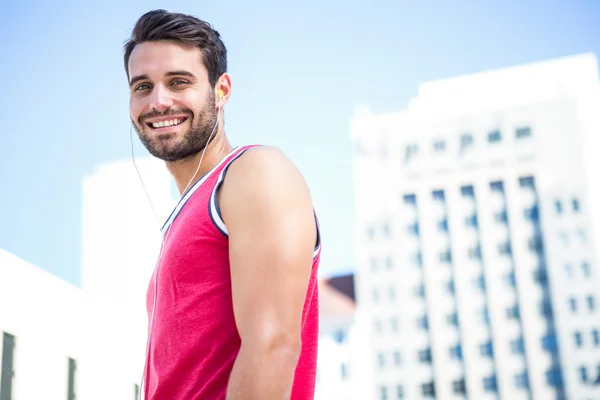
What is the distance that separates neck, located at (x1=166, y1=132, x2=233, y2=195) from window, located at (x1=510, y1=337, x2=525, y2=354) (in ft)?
137

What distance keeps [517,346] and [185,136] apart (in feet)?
138

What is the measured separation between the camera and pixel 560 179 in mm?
42469

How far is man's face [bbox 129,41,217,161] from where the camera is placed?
1.28m

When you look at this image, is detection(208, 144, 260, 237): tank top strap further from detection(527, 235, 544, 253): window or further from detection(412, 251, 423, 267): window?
detection(412, 251, 423, 267): window

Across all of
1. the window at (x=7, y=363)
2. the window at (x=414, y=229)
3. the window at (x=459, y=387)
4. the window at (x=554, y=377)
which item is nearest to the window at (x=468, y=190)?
the window at (x=414, y=229)

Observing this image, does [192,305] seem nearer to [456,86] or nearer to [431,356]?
[431,356]

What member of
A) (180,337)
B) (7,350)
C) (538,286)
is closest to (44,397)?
(7,350)

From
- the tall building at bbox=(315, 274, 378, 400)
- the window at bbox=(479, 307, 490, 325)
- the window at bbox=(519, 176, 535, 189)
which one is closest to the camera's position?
the window at bbox=(479, 307, 490, 325)

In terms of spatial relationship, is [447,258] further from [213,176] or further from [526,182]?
[213,176]

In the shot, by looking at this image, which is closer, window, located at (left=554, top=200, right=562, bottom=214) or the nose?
the nose

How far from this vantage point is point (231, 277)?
1.04 meters

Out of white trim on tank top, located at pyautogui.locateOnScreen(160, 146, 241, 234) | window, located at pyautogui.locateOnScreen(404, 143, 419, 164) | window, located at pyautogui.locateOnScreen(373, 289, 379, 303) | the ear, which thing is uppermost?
window, located at pyautogui.locateOnScreen(404, 143, 419, 164)

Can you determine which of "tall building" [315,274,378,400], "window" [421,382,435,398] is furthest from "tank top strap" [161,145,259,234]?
"tall building" [315,274,378,400]

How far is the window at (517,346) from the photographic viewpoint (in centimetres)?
4072
